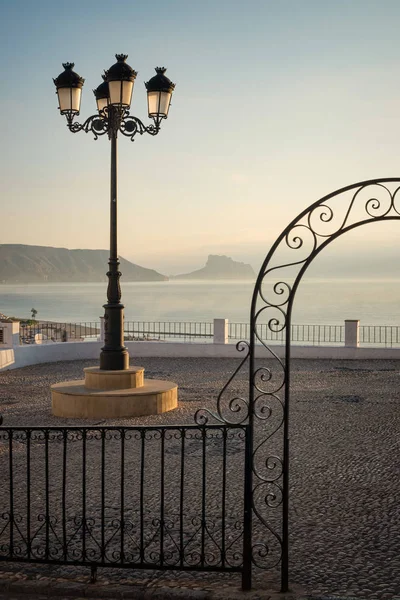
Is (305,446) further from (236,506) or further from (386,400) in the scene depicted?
(386,400)

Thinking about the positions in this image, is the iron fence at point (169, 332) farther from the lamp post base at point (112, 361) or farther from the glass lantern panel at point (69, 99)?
the glass lantern panel at point (69, 99)

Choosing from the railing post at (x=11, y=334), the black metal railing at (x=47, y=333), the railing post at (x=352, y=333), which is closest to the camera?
the railing post at (x=11, y=334)

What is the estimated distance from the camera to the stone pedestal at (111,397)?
1187 cm

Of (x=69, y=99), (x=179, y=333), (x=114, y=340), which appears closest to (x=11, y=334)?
(x=179, y=333)

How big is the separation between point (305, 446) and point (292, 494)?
2387 mm

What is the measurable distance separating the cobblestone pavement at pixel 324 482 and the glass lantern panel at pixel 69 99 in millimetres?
5353

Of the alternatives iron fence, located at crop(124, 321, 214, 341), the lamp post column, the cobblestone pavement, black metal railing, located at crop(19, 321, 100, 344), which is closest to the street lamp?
the lamp post column

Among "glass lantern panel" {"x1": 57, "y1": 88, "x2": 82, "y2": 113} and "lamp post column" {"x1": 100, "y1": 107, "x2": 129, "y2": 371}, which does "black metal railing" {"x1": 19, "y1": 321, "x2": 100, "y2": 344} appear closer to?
"lamp post column" {"x1": 100, "y1": 107, "x2": 129, "y2": 371}

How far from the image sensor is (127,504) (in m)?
7.06

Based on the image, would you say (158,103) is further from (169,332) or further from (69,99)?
(169,332)

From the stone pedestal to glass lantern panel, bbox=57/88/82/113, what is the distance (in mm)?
4624

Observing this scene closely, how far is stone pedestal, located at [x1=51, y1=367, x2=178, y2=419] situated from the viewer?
38.9ft

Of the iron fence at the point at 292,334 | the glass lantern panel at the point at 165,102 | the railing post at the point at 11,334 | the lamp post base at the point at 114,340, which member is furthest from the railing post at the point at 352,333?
the glass lantern panel at the point at 165,102

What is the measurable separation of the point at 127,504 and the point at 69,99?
25.2 feet
